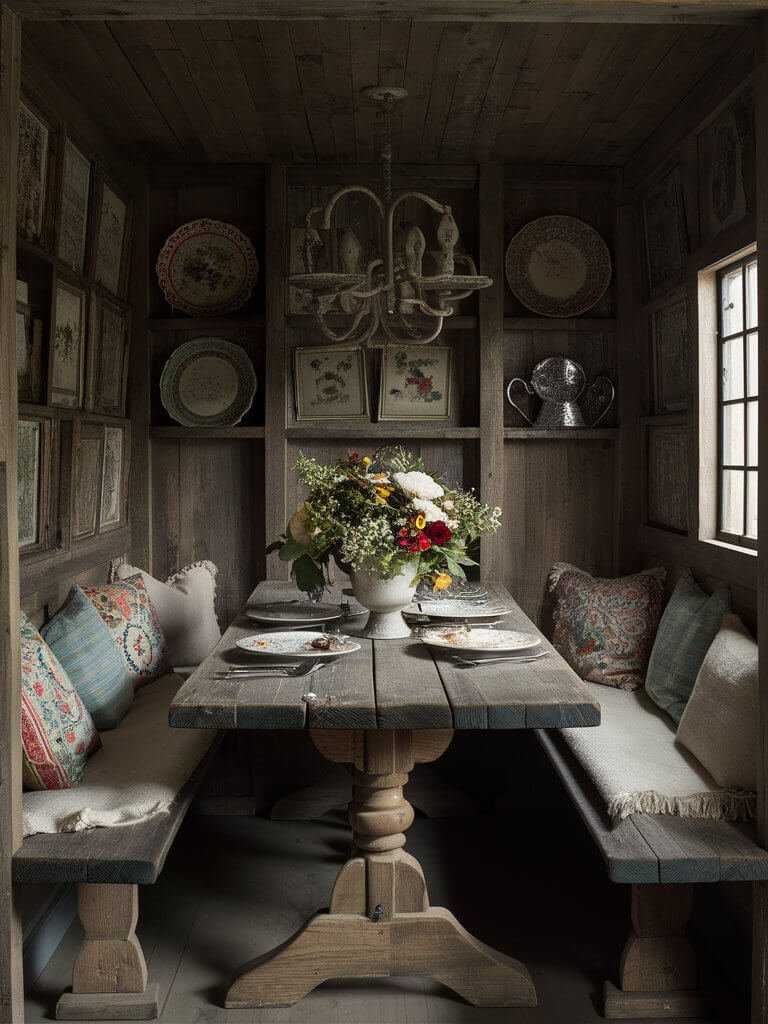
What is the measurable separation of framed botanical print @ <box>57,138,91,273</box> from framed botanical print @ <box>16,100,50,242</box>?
115 millimetres

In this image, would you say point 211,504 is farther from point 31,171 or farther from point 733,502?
point 733,502

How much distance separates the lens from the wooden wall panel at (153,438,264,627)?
13.4 ft

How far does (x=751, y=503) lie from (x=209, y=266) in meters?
2.38

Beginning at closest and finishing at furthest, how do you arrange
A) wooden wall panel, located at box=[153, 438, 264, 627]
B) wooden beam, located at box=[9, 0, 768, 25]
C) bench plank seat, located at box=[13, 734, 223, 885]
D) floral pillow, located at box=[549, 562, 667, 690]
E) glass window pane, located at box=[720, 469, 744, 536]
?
wooden beam, located at box=[9, 0, 768, 25], bench plank seat, located at box=[13, 734, 223, 885], glass window pane, located at box=[720, 469, 744, 536], floral pillow, located at box=[549, 562, 667, 690], wooden wall panel, located at box=[153, 438, 264, 627]

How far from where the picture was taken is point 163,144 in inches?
148

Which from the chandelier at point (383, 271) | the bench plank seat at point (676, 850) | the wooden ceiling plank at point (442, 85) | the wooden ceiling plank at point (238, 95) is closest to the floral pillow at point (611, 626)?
the bench plank seat at point (676, 850)

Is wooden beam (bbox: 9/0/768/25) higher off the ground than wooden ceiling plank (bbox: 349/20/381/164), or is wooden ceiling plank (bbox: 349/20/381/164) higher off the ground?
wooden ceiling plank (bbox: 349/20/381/164)

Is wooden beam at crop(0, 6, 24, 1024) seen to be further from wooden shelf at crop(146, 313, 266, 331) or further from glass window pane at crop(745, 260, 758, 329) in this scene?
glass window pane at crop(745, 260, 758, 329)

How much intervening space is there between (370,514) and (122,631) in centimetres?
112

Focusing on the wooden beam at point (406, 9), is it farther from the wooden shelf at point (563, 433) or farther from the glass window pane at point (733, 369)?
the wooden shelf at point (563, 433)

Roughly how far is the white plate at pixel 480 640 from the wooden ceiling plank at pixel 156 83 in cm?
199

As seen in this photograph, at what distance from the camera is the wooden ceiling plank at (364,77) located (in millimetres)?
2826

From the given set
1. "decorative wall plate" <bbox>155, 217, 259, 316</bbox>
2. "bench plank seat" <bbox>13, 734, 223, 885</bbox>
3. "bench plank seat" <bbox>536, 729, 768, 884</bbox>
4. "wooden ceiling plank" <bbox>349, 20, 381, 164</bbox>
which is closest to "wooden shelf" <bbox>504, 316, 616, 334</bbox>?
"wooden ceiling plank" <bbox>349, 20, 381, 164</bbox>

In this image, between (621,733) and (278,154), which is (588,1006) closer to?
(621,733)
